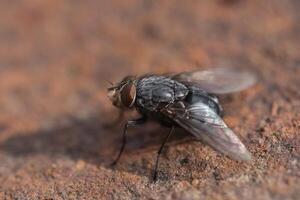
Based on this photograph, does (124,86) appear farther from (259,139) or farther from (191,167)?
(259,139)

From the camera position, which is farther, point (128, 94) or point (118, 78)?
point (118, 78)

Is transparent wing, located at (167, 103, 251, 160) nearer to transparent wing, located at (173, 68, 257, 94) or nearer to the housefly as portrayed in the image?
the housefly

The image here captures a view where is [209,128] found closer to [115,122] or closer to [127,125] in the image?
[127,125]

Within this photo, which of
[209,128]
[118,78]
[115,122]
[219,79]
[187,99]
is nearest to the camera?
[209,128]

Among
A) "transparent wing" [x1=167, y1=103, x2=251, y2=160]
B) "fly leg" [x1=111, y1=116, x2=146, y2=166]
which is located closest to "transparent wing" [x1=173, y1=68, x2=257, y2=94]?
"transparent wing" [x1=167, y1=103, x2=251, y2=160]

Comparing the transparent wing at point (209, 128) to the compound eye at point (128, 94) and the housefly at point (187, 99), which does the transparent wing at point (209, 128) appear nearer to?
the housefly at point (187, 99)

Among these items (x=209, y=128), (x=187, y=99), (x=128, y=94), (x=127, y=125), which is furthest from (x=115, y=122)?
(x=209, y=128)
